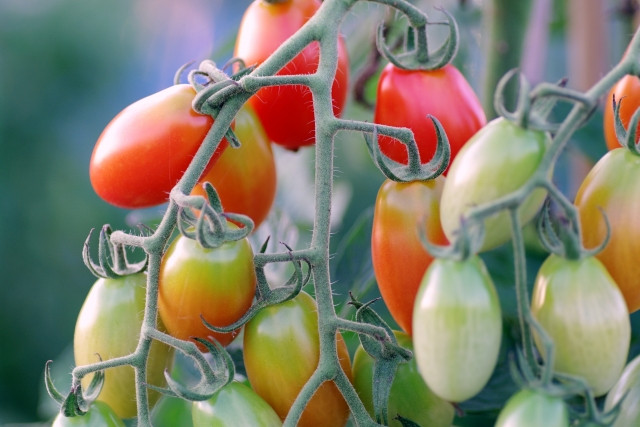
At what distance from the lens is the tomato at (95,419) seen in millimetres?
529

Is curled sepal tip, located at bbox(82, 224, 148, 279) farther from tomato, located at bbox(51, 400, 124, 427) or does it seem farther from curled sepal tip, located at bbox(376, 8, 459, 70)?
curled sepal tip, located at bbox(376, 8, 459, 70)

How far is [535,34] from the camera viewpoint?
929 mm

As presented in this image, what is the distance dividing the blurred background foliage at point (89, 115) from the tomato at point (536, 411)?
15.2 inches

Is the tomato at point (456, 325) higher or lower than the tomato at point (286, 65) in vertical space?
lower

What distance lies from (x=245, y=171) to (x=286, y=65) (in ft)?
0.30

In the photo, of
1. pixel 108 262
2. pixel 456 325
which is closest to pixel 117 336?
pixel 108 262

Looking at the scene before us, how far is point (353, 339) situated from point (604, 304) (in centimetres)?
39

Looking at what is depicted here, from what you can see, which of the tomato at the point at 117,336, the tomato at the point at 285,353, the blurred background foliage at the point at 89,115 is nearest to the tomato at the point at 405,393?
the tomato at the point at 285,353

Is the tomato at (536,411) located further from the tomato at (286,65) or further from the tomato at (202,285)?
the tomato at (286,65)

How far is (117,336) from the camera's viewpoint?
1.83ft

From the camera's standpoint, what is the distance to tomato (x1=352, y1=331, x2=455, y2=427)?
551 millimetres

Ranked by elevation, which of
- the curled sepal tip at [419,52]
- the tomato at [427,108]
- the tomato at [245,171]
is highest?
the curled sepal tip at [419,52]

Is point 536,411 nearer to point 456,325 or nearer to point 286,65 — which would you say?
point 456,325

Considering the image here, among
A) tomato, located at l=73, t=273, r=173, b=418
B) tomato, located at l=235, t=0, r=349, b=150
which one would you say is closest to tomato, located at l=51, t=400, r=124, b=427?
tomato, located at l=73, t=273, r=173, b=418
